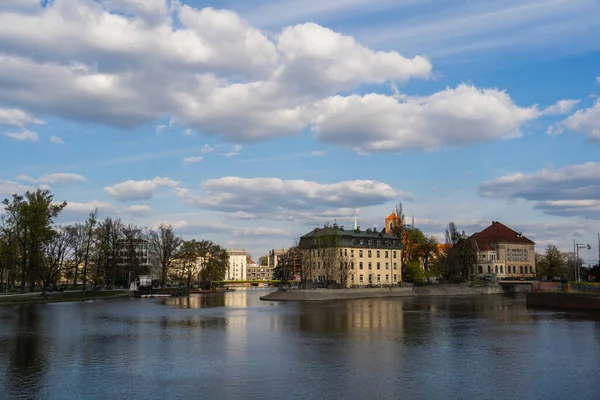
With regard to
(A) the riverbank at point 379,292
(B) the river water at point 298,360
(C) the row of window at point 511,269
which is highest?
(C) the row of window at point 511,269

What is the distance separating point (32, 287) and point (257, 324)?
76.2 metres

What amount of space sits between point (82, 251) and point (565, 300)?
92221 mm

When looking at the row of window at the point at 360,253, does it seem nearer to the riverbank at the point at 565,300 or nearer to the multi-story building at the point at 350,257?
the multi-story building at the point at 350,257

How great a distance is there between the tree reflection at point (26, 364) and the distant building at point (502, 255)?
15079 centimetres

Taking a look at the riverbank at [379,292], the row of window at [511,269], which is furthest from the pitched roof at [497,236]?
the riverbank at [379,292]

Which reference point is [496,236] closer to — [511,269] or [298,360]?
[511,269]

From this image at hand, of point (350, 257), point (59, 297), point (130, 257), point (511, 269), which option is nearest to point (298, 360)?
point (59, 297)

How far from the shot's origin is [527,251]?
188 metres

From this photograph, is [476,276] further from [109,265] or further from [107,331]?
[107,331]

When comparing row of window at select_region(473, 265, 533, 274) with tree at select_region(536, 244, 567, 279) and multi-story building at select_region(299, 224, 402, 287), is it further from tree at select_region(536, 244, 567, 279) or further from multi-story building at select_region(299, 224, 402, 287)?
multi-story building at select_region(299, 224, 402, 287)

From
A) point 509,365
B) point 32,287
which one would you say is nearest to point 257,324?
point 509,365

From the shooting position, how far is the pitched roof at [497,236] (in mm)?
186000

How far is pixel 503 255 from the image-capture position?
602 ft

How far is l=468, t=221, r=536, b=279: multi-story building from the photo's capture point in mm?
182375
